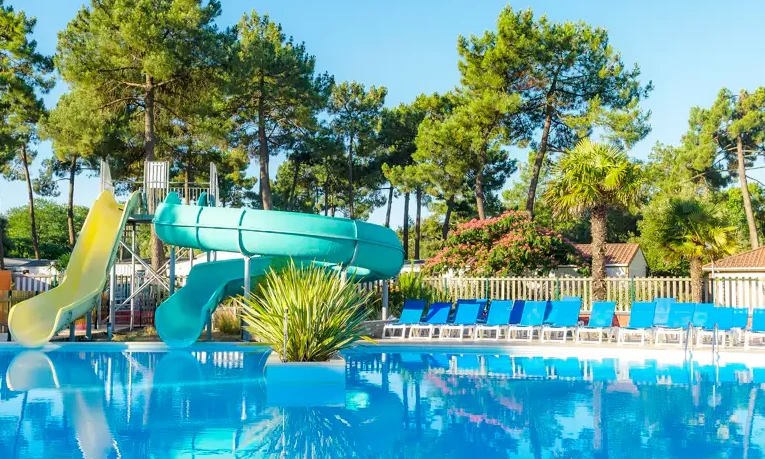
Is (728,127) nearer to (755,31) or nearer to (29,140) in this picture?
(755,31)

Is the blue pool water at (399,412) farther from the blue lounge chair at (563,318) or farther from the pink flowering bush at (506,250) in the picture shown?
the pink flowering bush at (506,250)

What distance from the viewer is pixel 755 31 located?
17.8 metres

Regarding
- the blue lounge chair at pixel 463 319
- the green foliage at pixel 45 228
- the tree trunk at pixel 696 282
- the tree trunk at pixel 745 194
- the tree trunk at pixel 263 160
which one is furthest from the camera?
the green foliage at pixel 45 228

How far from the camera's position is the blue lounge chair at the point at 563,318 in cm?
1550

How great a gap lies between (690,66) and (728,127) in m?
28.0

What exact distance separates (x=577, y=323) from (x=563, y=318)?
1.27 ft

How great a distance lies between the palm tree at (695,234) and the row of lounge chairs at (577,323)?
443 centimetres

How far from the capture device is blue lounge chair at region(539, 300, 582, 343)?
15.5 metres

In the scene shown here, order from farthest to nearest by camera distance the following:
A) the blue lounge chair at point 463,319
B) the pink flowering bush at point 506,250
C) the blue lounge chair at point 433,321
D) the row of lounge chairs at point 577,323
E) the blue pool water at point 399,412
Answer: the pink flowering bush at point 506,250, the blue lounge chair at point 433,321, the blue lounge chair at point 463,319, the row of lounge chairs at point 577,323, the blue pool water at point 399,412

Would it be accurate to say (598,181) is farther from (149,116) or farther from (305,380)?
(149,116)

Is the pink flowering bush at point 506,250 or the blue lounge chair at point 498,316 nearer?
the blue lounge chair at point 498,316

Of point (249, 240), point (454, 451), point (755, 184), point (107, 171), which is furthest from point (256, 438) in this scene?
point (755, 184)

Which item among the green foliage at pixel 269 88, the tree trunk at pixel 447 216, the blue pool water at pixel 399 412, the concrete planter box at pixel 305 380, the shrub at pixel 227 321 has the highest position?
the green foliage at pixel 269 88

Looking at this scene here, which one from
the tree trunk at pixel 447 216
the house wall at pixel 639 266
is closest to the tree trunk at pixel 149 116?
the house wall at pixel 639 266
